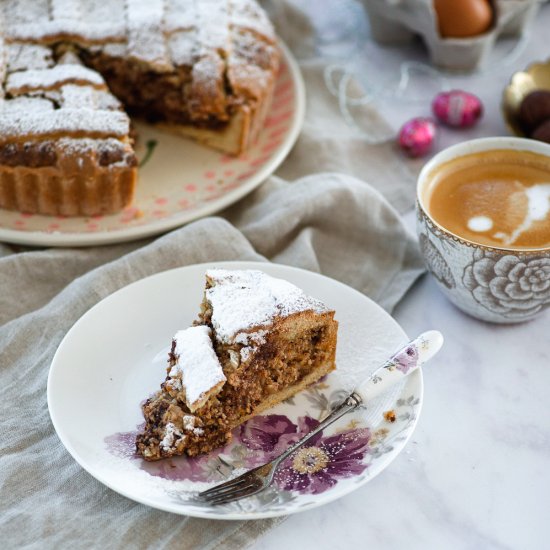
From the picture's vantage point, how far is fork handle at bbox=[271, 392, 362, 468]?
180 cm

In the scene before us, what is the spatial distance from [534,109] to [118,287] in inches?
59.4

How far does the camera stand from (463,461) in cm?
189

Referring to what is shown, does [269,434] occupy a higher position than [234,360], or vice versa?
[234,360]

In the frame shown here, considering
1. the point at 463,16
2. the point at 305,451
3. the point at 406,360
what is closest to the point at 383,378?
the point at 406,360

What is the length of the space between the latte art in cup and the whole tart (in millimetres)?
825

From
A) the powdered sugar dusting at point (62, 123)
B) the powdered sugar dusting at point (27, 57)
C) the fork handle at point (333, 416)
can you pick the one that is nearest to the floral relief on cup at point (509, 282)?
the fork handle at point (333, 416)

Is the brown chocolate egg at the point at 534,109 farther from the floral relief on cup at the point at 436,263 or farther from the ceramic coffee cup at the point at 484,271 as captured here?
the floral relief on cup at the point at 436,263

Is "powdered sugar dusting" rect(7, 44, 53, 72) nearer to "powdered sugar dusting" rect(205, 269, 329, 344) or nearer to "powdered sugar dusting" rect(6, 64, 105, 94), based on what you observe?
"powdered sugar dusting" rect(6, 64, 105, 94)

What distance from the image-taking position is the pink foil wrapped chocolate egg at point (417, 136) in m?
2.80

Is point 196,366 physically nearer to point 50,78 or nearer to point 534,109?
point 50,78

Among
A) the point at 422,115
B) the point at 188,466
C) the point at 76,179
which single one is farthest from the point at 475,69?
the point at 188,466

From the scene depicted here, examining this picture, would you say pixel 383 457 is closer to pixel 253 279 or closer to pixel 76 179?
pixel 253 279

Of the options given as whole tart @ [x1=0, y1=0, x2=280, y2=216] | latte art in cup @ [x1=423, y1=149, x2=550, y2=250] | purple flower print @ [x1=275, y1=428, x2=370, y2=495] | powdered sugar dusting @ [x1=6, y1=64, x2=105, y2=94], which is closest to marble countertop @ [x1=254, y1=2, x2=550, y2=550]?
purple flower print @ [x1=275, y1=428, x2=370, y2=495]

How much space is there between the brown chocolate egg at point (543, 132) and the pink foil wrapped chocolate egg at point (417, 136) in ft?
1.16
